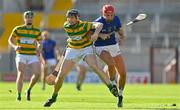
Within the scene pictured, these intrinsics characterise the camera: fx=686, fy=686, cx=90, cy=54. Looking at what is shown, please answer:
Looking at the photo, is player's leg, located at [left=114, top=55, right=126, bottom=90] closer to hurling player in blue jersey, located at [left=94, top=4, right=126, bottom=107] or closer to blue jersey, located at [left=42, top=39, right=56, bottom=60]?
hurling player in blue jersey, located at [left=94, top=4, right=126, bottom=107]

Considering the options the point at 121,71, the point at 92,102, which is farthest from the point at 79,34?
the point at 92,102

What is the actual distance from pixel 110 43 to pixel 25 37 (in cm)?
299

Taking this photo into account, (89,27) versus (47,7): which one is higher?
(89,27)

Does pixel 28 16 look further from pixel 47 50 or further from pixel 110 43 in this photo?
→ pixel 47 50

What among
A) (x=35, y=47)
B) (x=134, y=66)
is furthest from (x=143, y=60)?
(x=35, y=47)

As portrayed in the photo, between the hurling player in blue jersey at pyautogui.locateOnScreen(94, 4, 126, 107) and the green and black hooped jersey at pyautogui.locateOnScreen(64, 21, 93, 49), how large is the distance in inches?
32.3

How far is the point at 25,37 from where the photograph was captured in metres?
19.4

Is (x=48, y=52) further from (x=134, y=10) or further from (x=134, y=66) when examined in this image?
(x=134, y=10)

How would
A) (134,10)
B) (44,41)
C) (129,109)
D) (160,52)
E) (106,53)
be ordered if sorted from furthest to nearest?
(134,10) < (160,52) < (44,41) < (106,53) < (129,109)

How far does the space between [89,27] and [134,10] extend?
107 ft

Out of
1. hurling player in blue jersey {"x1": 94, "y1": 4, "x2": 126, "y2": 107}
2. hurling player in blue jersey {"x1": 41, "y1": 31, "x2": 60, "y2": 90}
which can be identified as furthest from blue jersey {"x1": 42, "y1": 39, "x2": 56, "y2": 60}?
hurling player in blue jersey {"x1": 94, "y1": 4, "x2": 126, "y2": 107}

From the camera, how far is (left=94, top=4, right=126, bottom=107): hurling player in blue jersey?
Result: 1698 centimetres

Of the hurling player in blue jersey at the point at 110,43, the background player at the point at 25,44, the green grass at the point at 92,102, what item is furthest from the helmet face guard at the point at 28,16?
the hurling player in blue jersey at the point at 110,43

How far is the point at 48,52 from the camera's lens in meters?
30.3
